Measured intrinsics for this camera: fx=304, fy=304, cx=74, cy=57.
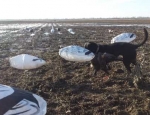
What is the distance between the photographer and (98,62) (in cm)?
1063

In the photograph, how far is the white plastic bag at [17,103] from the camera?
3.77 meters

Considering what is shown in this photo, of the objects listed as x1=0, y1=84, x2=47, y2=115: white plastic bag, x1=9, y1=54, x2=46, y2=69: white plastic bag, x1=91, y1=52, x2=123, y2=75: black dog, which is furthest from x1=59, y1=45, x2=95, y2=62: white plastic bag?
x1=0, y1=84, x2=47, y2=115: white plastic bag

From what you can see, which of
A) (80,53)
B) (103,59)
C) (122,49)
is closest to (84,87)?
(80,53)

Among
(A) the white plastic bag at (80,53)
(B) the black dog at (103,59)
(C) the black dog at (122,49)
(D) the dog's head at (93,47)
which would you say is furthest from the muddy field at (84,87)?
(D) the dog's head at (93,47)

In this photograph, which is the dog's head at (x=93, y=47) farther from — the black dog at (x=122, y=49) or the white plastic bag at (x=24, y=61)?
the white plastic bag at (x=24, y=61)

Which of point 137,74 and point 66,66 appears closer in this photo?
point 137,74

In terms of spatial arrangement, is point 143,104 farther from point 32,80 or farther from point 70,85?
point 32,80

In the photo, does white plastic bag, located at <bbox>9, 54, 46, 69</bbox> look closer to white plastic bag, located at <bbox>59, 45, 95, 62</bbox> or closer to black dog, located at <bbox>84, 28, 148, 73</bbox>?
white plastic bag, located at <bbox>59, 45, 95, 62</bbox>

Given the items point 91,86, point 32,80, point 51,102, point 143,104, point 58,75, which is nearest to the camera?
point 143,104

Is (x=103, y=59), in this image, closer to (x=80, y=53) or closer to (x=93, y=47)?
(x=93, y=47)

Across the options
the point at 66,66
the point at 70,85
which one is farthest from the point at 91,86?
the point at 66,66

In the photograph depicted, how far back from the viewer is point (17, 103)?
3.85m

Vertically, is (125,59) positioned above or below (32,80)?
above

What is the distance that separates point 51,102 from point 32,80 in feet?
8.33
